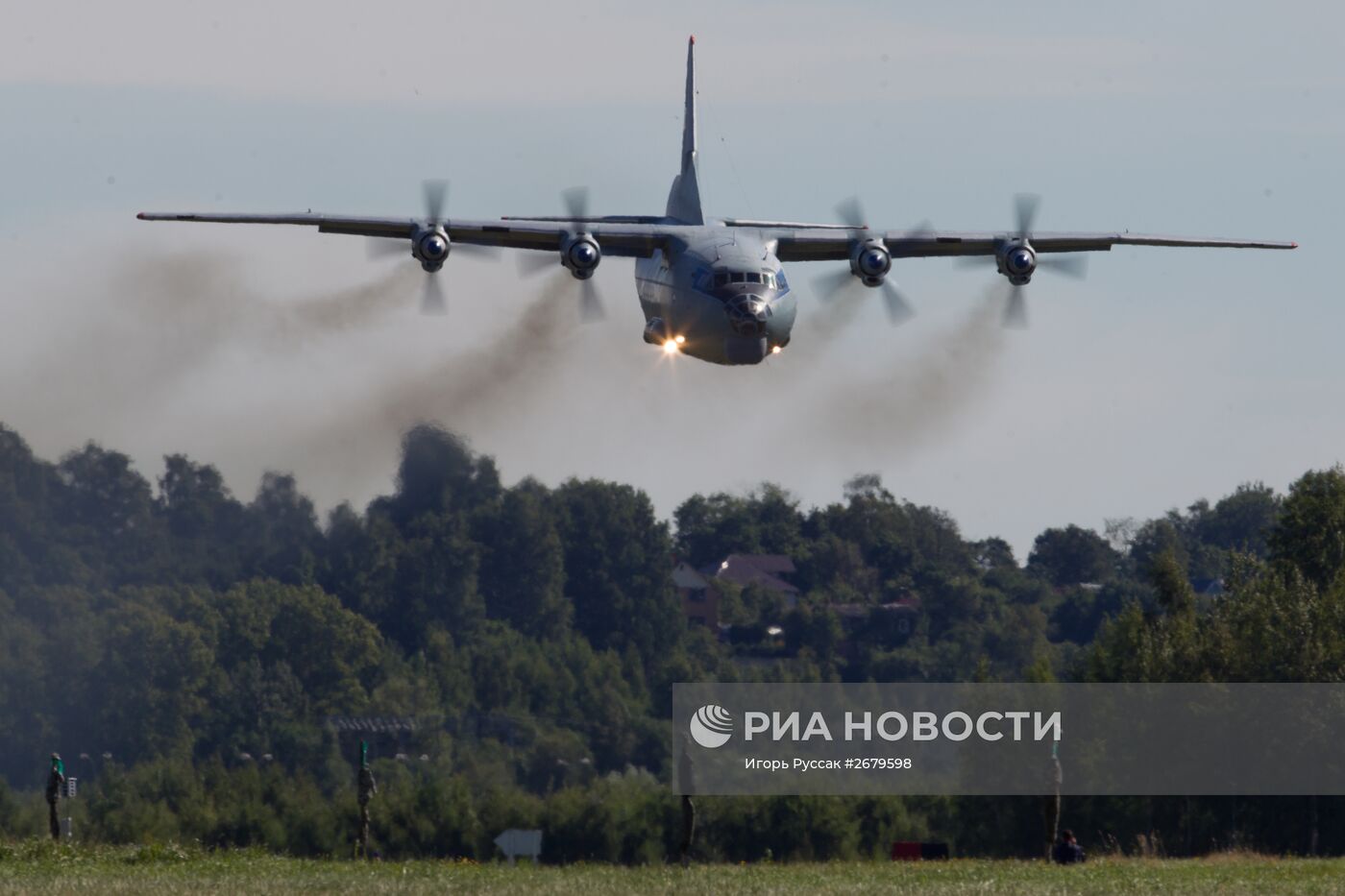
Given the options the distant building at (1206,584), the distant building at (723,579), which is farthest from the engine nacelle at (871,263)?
the distant building at (1206,584)

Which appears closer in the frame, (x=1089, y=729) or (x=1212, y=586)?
(x=1089, y=729)

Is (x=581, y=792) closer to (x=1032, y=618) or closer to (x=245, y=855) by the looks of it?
(x=245, y=855)

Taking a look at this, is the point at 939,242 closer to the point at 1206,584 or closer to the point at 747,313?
the point at 747,313

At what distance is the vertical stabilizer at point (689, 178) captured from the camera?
74.7m

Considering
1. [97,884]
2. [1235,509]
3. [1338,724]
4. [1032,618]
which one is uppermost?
[1235,509]

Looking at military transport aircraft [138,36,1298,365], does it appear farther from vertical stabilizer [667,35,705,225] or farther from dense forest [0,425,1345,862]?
dense forest [0,425,1345,862]

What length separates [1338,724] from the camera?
237ft

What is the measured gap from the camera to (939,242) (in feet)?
222

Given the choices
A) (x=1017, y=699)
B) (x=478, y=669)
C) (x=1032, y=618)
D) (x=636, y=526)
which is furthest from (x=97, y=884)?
(x=1032, y=618)

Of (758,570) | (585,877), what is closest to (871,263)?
(585,877)

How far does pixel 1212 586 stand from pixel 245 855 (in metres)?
129

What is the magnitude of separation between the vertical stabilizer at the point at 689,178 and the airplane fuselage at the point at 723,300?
27.5ft
